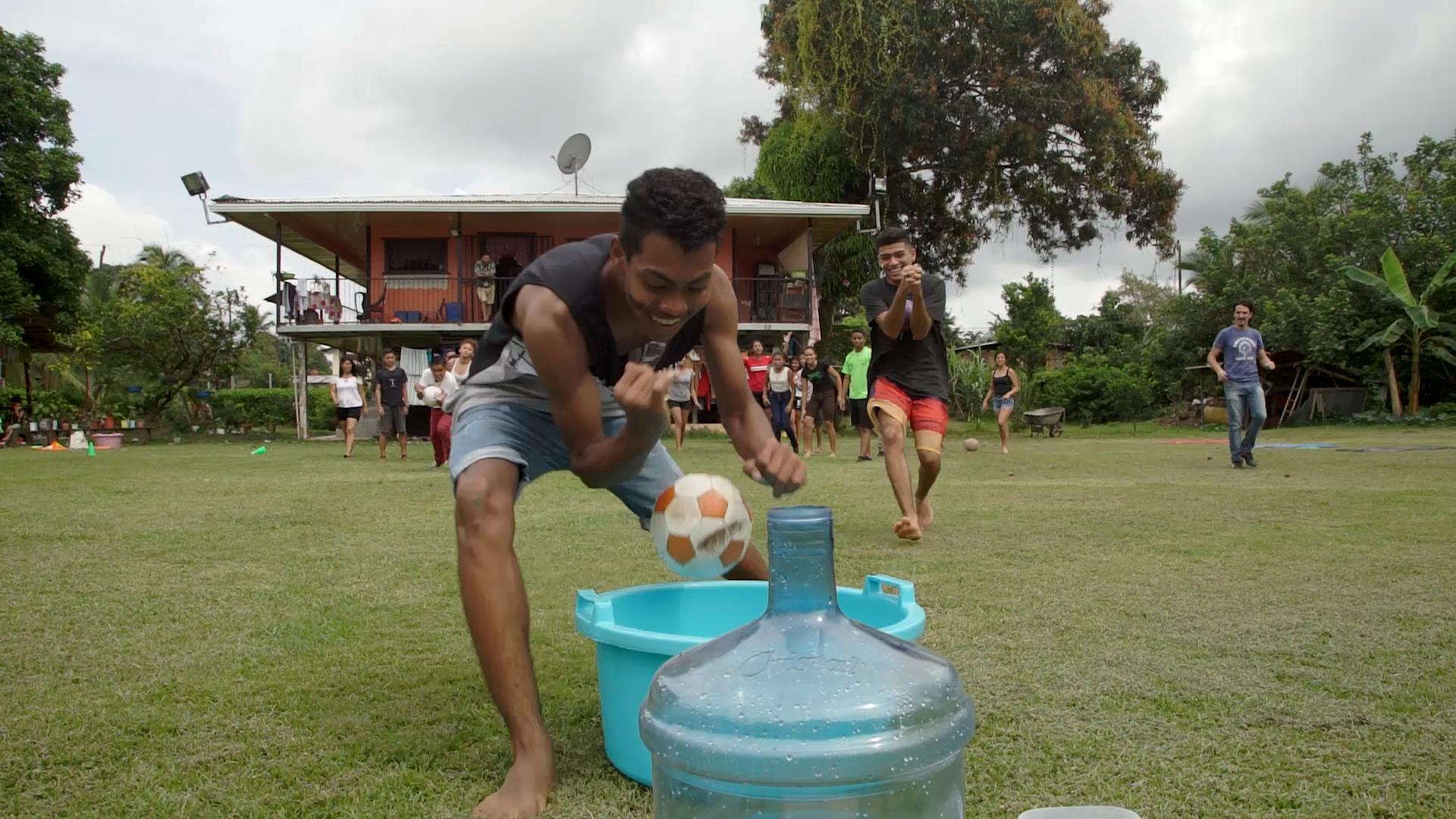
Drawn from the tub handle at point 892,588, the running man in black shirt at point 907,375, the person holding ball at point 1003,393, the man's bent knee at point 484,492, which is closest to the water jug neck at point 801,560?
the tub handle at point 892,588

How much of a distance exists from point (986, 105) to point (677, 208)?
26.7 metres

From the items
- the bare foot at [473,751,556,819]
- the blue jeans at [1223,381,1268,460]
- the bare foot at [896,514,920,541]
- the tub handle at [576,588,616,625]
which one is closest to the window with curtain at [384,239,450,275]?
the blue jeans at [1223,381,1268,460]

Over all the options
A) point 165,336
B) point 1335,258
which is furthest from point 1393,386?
point 165,336

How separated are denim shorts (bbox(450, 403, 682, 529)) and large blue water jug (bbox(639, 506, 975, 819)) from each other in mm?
1420

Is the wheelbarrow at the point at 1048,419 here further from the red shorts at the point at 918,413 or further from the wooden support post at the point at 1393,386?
the red shorts at the point at 918,413

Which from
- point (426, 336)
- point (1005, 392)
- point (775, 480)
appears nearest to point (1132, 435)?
point (1005, 392)

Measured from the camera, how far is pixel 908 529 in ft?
19.0

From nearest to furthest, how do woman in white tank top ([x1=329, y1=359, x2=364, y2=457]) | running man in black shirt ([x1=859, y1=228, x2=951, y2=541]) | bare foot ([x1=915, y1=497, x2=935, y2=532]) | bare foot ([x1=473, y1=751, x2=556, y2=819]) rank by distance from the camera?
1. bare foot ([x1=473, y1=751, x2=556, y2=819])
2. running man in black shirt ([x1=859, y1=228, x2=951, y2=541])
3. bare foot ([x1=915, y1=497, x2=935, y2=532])
4. woman in white tank top ([x1=329, y1=359, x2=364, y2=457])

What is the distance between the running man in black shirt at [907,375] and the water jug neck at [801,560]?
188 inches

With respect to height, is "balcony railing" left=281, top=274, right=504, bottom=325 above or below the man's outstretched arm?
above

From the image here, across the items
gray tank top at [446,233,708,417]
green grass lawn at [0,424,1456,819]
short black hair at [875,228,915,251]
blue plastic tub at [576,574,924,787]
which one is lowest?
green grass lawn at [0,424,1456,819]

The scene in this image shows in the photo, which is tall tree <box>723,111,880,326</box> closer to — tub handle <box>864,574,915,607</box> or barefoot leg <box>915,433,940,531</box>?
barefoot leg <box>915,433,940,531</box>

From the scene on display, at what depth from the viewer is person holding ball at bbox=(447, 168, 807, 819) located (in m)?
2.27

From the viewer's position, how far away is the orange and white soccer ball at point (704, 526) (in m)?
2.38
